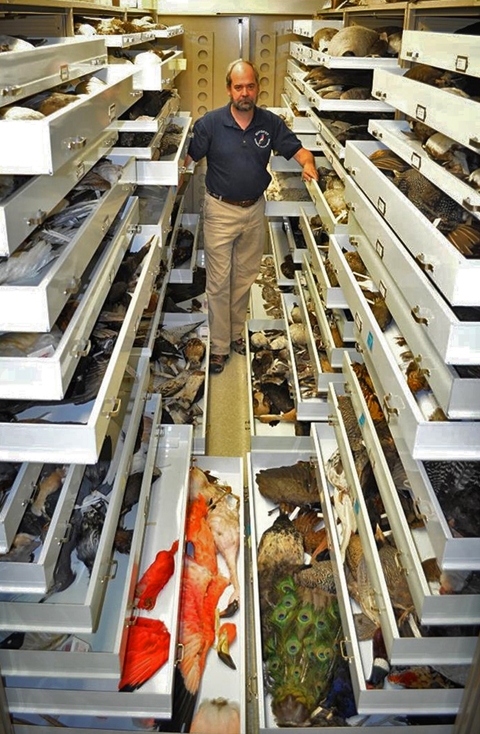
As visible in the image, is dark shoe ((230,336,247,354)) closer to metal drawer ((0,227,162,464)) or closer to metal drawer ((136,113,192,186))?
metal drawer ((136,113,192,186))

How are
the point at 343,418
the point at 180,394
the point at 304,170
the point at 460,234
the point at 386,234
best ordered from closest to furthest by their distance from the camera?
the point at 460,234 → the point at 386,234 → the point at 343,418 → the point at 180,394 → the point at 304,170

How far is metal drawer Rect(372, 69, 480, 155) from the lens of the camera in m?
1.66

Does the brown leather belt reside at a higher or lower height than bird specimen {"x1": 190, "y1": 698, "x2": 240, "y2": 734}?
higher

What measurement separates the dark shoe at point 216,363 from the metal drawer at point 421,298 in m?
2.38

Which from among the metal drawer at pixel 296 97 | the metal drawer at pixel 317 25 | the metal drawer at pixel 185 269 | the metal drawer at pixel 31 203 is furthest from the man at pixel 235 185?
the metal drawer at pixel 31 203

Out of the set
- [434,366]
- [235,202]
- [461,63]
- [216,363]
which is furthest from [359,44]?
[434,366]

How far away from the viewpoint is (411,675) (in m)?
2.28

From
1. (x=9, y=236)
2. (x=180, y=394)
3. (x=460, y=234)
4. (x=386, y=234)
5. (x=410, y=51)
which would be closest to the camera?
(x=9, y=236)

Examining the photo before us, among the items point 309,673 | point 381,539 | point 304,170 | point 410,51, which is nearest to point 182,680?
point 309,673

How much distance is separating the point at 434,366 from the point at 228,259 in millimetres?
3306

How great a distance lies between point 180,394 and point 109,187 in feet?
5.97

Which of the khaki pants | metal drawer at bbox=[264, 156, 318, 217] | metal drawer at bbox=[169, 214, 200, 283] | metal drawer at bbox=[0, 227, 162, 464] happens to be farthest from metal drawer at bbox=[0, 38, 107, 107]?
metal drawer at bbox=[169, 214, 200, 283]

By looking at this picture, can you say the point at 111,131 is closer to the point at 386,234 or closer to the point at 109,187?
the point at 109,187

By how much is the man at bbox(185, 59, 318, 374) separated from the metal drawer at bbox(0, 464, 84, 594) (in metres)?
2.87
